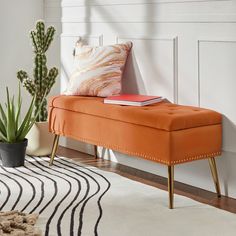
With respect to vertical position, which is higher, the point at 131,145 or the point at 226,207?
the point at 131,145

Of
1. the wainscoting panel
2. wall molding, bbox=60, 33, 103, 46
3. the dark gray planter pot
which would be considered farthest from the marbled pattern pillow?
the wainscoting panel

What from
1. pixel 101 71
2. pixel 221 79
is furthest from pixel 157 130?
pixel 101 71

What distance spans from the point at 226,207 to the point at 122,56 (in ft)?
4.41

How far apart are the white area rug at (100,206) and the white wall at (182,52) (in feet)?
1.12

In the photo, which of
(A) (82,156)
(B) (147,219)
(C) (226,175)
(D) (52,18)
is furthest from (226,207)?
(D) (52,18)

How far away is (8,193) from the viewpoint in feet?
10.7

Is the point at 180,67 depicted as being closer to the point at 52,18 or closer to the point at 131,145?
the point at 131,145

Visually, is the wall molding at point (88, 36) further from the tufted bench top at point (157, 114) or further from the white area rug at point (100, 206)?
the white area rug at point (100, 206)

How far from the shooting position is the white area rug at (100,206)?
8.67 feet

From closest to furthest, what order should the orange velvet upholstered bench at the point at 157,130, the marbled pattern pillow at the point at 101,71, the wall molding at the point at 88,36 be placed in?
the orange velvet upholstered bench at the point at 157,130
the marbled pattern pillow at the point at 101,71
the wall molding at the point at 88,36

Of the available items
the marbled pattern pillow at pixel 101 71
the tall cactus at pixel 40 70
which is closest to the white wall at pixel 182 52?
the marbled pattern pillow at pixel 101 71

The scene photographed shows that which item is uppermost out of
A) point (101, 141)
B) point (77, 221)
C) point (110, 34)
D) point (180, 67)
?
point (110, 34)

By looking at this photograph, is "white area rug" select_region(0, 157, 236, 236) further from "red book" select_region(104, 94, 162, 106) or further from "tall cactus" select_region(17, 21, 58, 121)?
"tall cactus" select_region(17, 21, 58, 121)

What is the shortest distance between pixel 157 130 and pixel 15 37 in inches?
91.6
